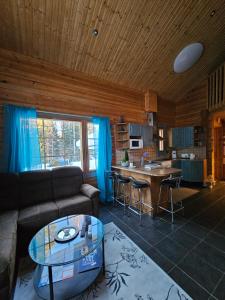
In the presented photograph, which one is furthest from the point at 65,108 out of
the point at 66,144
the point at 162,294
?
the point at 162,294

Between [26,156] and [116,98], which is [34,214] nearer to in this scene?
[26,156]

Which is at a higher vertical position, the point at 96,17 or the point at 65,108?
Result: the point at 96,17

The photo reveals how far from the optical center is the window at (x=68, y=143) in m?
3.23

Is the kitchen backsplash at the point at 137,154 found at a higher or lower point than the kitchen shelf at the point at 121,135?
lower

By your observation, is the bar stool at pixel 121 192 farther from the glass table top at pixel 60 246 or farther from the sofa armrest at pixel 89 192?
the glass table top at pixel 60 246

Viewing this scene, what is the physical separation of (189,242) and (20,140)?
342 cm

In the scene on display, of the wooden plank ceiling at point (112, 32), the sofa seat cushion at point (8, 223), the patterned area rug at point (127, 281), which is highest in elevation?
the wooden plank ceiling at point (112, 32)

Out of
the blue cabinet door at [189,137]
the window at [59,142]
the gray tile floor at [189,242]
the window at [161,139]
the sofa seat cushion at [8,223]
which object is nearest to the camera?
the gray tile floor at [189,242]

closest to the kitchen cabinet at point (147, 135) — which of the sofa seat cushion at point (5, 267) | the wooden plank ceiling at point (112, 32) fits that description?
the wooden plank ceiling at point (112, 32)

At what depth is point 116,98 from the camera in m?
4.24

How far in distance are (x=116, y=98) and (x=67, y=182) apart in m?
2.76

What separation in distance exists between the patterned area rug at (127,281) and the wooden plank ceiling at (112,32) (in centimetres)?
364

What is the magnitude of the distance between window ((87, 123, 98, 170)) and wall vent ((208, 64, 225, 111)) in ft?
13.8

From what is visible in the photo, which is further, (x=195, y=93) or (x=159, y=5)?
(x=195, y=93)
